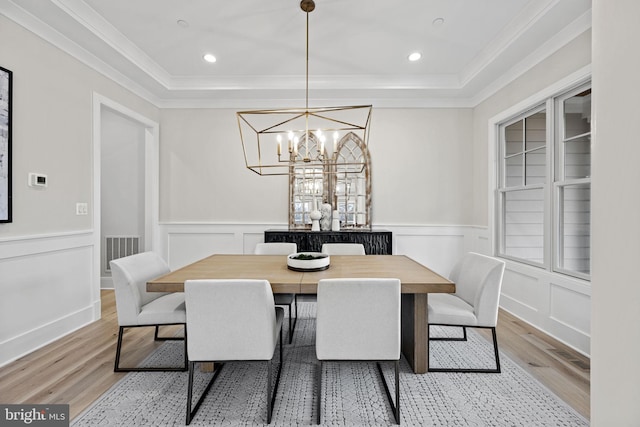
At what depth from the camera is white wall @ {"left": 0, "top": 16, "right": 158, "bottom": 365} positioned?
2.38 metres

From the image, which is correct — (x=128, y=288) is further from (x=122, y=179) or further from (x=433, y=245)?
(x=433, y=245)

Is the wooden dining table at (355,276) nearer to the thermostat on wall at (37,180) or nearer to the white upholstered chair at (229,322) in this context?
the white upholstered chair at (229,322)

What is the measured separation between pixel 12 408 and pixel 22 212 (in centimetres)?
140

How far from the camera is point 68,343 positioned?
265 centimetres

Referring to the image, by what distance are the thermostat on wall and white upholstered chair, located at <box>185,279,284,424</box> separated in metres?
1.93

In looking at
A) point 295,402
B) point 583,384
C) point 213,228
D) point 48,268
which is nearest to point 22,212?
point 48,268

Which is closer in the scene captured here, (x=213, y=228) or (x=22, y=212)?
(x=22, y=212)

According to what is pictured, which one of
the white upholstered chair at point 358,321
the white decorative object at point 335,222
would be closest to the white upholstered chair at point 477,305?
the white upholstered chair at point 358,321

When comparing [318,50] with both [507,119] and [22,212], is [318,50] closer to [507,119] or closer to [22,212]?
[507,119]

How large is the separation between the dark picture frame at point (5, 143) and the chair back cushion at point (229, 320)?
1783 millimetres

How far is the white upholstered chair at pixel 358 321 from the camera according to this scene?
163 cm

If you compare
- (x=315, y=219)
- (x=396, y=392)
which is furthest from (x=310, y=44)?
(x=396, y=392)

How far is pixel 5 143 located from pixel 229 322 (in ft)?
7.20

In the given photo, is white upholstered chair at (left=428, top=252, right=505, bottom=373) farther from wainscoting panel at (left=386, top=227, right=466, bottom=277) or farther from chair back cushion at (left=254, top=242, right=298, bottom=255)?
wainscoting panel at (left=386, top=227, right=466, bottom=277)
